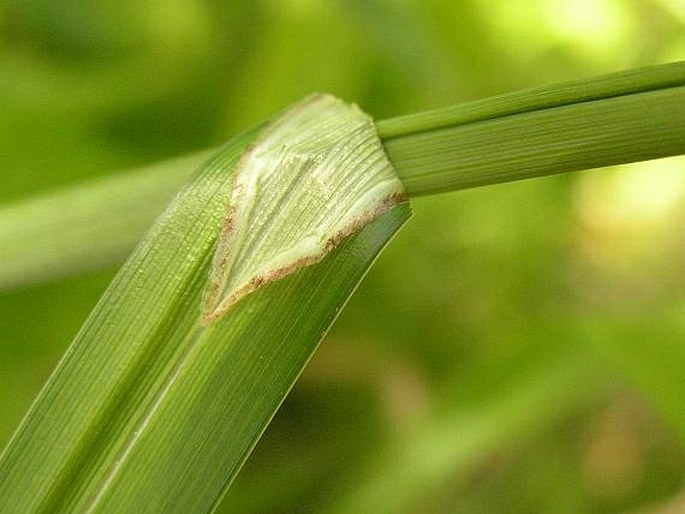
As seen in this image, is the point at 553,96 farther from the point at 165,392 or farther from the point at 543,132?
the point at 165,392

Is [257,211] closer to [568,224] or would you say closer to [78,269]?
[78,269]

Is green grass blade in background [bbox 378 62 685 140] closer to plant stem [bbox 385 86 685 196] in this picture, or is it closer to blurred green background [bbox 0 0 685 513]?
plant stem [bbox 385 86 685 196]

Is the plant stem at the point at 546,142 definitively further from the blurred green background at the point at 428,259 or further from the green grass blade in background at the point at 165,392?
the blurred green background at the point at 428,259

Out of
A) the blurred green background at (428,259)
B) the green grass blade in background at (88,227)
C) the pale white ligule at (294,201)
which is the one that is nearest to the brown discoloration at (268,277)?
A: the pale white ligule at (294,201)

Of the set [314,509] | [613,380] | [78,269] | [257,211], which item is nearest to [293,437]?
[314,509]

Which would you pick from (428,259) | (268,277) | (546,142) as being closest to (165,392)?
(268,277)

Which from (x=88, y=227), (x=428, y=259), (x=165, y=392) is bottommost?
(x=165, y=392)

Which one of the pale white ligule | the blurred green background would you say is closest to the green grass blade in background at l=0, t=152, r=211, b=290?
the pale white ligule
